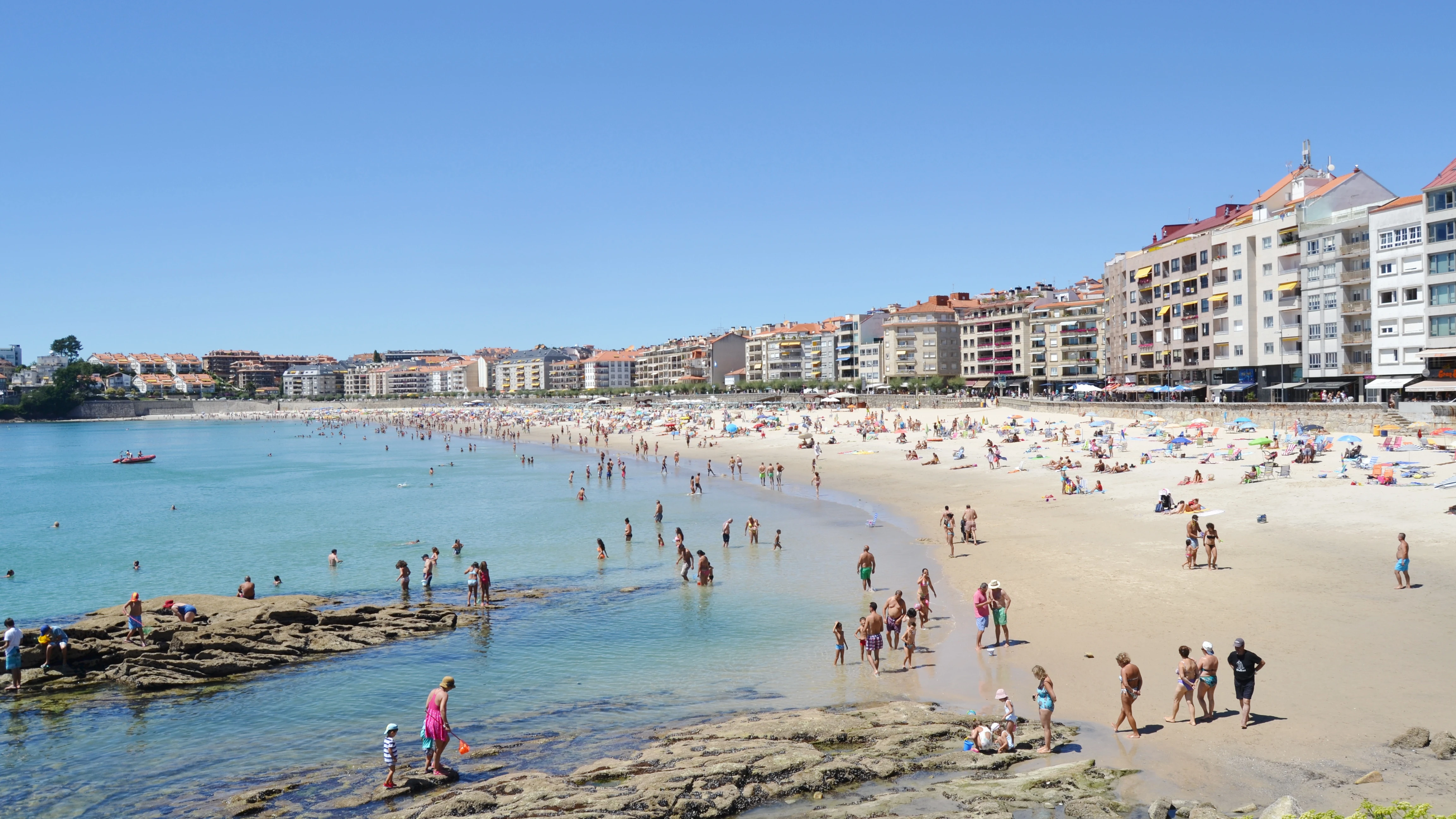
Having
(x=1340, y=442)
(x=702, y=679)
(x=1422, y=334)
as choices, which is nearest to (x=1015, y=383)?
(x=1422, y=334)

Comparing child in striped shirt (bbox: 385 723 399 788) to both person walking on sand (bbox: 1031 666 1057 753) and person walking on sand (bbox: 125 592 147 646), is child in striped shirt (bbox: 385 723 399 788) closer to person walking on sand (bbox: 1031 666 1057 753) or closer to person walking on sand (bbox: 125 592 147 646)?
person walking on sand (bbox: 1031 666 1057 753)

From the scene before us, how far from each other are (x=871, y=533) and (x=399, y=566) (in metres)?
13.1

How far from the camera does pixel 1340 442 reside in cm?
3572

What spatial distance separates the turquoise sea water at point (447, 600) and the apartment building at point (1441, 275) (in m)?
30.6

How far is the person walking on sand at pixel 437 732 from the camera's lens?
11.2 metres

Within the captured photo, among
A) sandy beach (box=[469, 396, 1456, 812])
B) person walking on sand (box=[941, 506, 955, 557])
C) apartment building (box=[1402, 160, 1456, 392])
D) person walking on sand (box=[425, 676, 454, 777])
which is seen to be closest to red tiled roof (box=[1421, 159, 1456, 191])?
apartment building (box=[1402, 160, 1456, 392])

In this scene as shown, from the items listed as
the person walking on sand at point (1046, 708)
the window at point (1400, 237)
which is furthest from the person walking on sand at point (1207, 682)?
the window at point (1400, 237)

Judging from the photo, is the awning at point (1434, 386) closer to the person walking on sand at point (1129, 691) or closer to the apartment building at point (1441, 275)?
the apartment building at point (1441, 275)

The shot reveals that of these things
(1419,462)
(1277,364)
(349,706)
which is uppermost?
(1277,364)

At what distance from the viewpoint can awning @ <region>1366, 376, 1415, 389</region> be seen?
145 ft

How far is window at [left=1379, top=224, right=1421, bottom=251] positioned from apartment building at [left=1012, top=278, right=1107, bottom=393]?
4117cm

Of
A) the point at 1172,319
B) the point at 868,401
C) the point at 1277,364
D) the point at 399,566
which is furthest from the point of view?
the point at 868,401

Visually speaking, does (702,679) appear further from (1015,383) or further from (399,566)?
(1015,383)

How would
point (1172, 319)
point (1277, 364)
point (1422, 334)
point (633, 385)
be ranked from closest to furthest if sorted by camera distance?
point (1422, 334)
point (1277, 364)
point (1172, 319)
point (633, 385)
